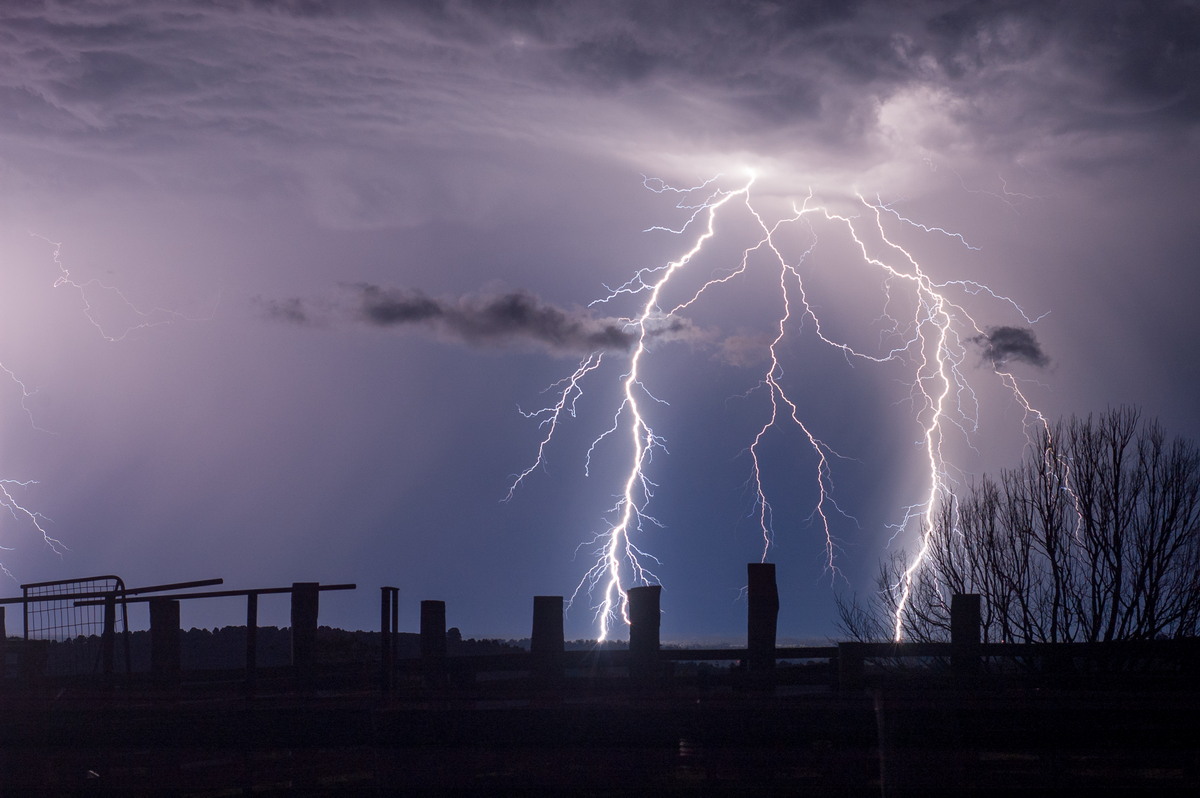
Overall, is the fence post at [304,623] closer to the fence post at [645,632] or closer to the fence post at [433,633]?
the fence post at [433,633]

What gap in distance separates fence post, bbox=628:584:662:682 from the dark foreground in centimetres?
502

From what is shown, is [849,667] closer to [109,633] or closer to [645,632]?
[645,632]

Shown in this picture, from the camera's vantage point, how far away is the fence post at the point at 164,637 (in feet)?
35.1

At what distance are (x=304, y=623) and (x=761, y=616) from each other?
5.36 meters

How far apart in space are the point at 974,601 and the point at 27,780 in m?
8.17

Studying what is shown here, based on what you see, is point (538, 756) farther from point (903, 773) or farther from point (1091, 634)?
point (1091, 634)

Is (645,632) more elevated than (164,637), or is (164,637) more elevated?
(645,632)

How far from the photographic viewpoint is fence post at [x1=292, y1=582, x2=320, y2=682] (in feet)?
36.2

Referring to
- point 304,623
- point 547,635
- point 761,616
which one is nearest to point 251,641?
point 304,623

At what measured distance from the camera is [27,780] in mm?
3953

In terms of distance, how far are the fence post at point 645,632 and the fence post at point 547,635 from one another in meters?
0.71

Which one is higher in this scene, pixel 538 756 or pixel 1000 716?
pixel 1000 716

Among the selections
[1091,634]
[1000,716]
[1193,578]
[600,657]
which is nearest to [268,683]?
[600,657]

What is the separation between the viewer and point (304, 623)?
11117 mm
